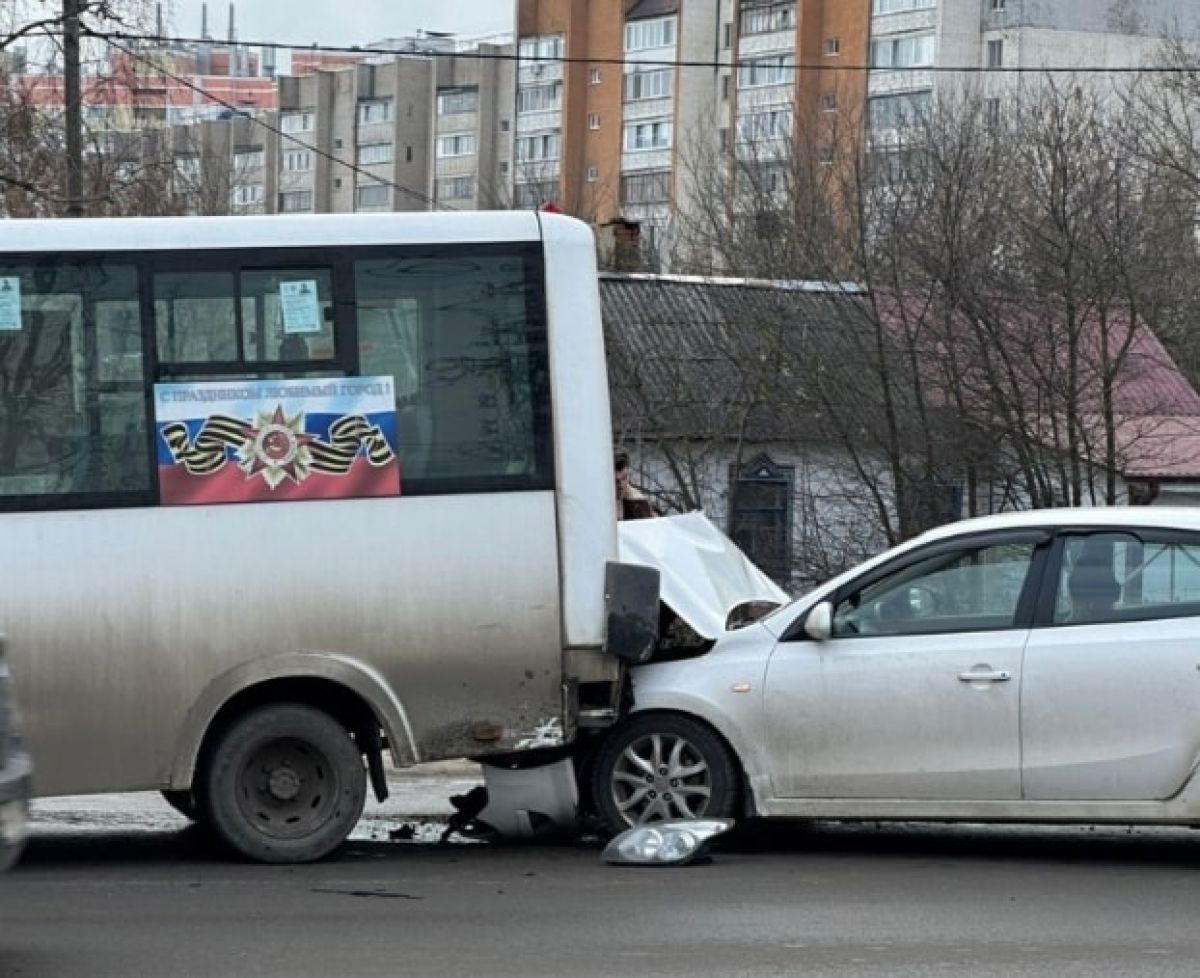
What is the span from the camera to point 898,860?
10.0 m

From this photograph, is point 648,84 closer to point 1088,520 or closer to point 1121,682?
point 1088,520

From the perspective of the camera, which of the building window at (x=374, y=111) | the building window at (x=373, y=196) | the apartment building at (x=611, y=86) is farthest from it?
the building window at (x=373, y=196)

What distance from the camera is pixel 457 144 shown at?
372ft

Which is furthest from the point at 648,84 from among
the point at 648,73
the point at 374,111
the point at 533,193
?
the point at 533,193

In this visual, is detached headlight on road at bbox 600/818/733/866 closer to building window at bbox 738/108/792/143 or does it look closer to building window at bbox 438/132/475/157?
building window at bbox 738/108/792/143

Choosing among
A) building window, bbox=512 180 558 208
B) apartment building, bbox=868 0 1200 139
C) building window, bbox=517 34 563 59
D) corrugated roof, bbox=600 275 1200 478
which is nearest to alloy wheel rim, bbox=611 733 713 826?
corrugated roof, bbox=600 275 1200 478

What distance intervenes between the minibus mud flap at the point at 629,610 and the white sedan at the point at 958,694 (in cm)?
43

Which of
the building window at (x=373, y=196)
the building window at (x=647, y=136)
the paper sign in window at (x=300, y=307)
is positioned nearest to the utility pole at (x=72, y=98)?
the paper sign in window at (x=300, y=307)

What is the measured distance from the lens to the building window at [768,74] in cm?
8406

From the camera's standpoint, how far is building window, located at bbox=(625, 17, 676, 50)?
93.6m

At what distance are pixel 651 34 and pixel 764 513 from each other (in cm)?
7206

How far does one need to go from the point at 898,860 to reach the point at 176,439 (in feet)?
12.8

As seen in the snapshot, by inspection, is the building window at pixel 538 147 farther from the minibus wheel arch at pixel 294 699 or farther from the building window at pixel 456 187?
the minibus wheel arch at pixel 294 699

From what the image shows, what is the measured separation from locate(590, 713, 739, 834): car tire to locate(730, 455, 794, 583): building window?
13.1 m
